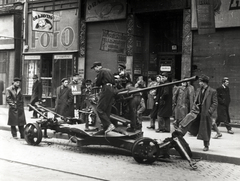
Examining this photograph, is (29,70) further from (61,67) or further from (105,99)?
(105,99)

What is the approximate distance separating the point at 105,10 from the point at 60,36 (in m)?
3.26

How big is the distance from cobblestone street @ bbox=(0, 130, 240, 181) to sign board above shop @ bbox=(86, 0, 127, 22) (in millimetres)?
9330

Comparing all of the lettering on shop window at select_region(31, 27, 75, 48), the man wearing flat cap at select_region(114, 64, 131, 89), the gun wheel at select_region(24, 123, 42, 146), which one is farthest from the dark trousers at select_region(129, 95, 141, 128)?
the lettering on shop window at select_region(31, 27, 75, 48)

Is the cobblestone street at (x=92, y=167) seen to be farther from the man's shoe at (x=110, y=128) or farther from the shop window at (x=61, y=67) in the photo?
the shop window at (x=61, y=67)

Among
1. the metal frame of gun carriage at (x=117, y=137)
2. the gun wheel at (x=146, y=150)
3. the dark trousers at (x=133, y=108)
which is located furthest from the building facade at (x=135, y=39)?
the gun wheel at (x=146, y=150)

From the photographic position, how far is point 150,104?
1614 cm

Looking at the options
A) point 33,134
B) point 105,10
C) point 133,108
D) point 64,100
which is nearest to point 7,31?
point 105,10

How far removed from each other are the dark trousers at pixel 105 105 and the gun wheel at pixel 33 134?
2150mm

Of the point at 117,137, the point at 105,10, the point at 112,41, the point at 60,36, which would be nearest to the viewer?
the point at 117,137

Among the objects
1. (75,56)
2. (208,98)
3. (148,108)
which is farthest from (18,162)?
(75,56)

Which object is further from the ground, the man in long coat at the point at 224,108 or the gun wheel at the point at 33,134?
the man in long coat at the point at 224,108

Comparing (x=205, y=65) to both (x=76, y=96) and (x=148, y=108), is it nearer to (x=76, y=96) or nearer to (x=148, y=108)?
(x=148, y=108)

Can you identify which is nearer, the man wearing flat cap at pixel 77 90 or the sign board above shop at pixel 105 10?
the man wearing flat cap at pixel 77 90

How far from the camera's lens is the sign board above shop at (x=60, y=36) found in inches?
797
